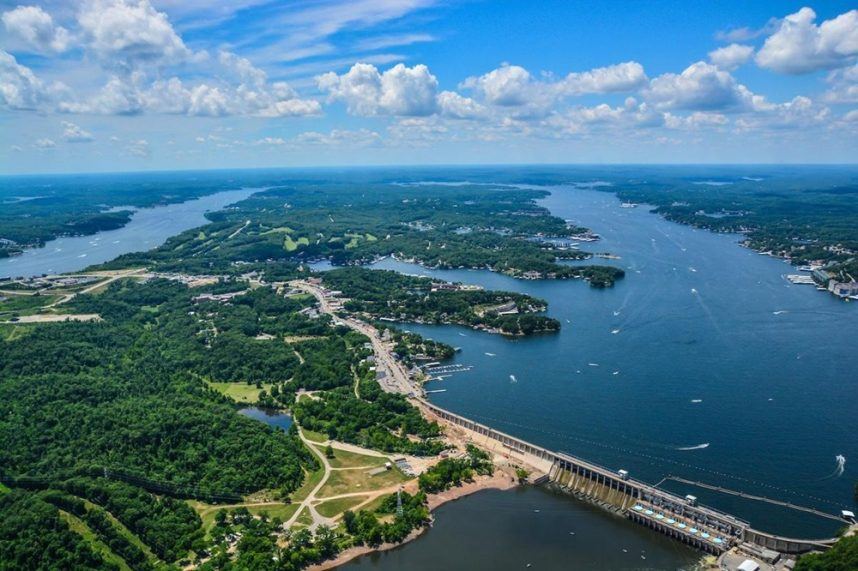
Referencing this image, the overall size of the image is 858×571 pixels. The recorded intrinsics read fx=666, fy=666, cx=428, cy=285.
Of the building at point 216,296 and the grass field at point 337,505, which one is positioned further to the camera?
the building at point 216,296

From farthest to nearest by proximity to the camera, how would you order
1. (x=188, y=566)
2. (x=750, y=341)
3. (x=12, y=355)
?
(x=750, y=341) < (x=12, y=355) < (x=188, y=566)

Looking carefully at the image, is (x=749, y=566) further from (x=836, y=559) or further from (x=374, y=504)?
(x=374, y=504)

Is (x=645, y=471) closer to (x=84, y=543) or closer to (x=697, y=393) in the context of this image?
(x=697, y=393)

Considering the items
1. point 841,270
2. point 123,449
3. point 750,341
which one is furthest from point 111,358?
point 841,270

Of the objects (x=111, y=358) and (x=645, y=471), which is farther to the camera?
(x=111, y=358)

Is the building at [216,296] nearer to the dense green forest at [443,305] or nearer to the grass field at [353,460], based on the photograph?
the dense green forest at [443,305]

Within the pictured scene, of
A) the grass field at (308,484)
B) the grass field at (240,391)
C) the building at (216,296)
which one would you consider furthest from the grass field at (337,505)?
the building at (216,296)
